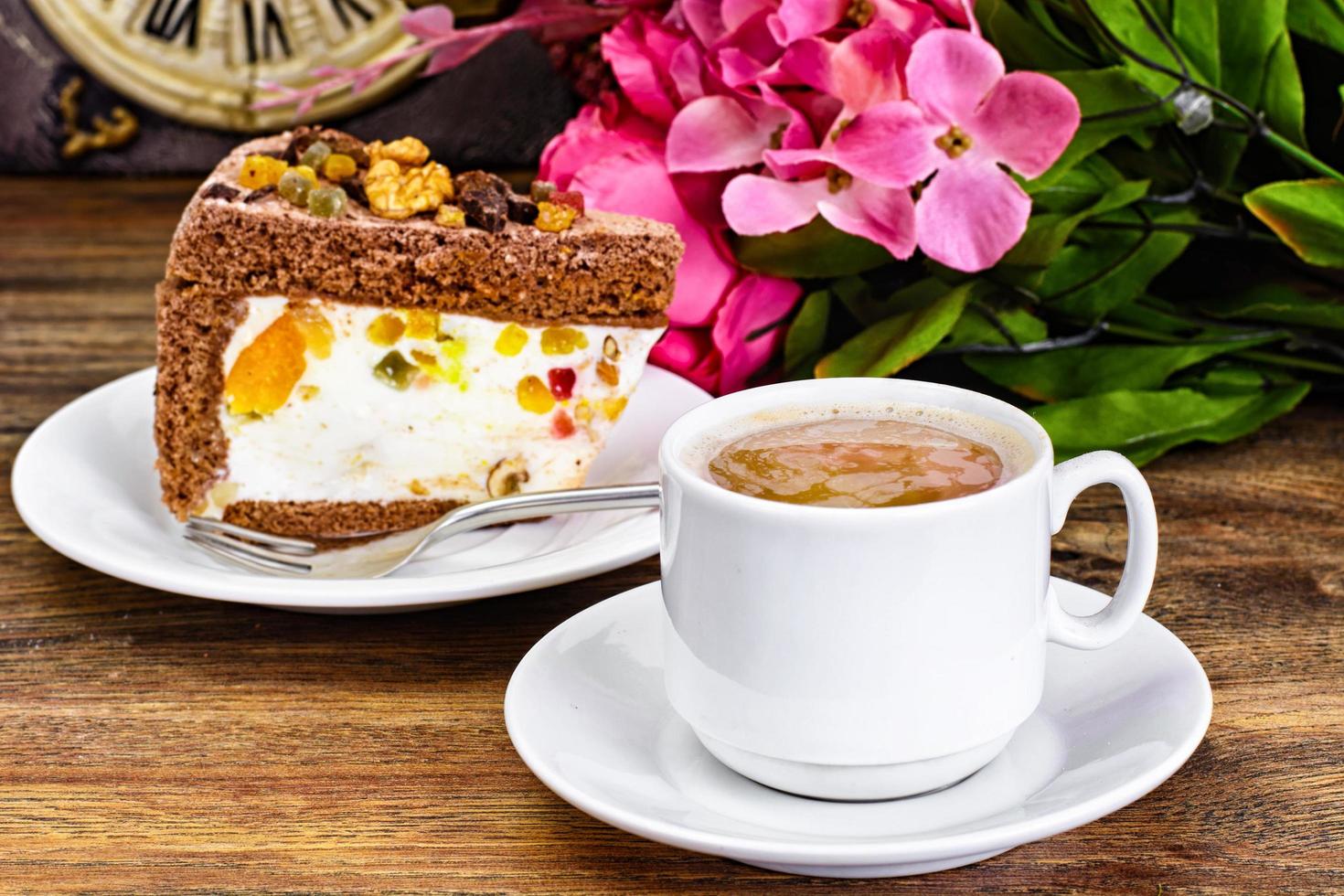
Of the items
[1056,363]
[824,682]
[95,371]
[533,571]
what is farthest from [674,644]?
[95,371]

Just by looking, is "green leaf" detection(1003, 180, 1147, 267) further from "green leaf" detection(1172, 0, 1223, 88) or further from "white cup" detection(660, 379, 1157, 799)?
"white cup" detection(660, 379, 1157, 799)

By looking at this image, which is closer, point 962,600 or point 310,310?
point 962,600

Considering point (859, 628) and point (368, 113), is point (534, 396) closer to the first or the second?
point (859, 628)

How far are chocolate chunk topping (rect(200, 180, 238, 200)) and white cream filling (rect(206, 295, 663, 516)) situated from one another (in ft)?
0.27

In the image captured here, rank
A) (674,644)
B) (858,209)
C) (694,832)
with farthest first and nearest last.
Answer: (858,209) < (674,644) < (694,832)

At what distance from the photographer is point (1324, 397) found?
132 centimetres

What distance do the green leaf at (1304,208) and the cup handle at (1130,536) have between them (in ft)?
1.56

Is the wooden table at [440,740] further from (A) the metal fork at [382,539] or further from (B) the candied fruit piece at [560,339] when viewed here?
(B) the candied fruit piece at [560,339]

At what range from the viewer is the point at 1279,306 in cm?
115

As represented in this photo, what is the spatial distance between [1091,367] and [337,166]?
25.8 inches

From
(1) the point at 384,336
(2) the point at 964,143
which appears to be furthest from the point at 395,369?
(2) the point at 964,143

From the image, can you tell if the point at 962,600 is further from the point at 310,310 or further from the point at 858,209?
A: the point at 310,310

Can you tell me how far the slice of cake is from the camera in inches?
41.4

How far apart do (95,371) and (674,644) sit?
104cm
